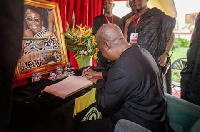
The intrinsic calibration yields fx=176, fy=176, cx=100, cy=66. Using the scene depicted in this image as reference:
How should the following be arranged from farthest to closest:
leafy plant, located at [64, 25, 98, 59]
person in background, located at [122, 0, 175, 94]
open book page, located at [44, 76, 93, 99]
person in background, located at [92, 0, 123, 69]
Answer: person in background, located at [92, 0, 123, 69], person in background, located at [122, 0, 175, 94], leafy plant, located at [64, 25, 98, 59], open book page, located at [44, 76, 93, 99]

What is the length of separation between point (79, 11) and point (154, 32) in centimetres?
124

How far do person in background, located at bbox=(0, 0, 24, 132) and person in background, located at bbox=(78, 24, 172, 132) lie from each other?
715mm

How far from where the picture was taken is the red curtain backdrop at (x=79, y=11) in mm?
2461

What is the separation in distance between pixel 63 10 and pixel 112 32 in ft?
4.88

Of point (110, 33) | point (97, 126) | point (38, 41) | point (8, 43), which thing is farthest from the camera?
point (38, 41)

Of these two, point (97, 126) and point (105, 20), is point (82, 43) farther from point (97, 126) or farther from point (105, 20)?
point (105, 20)

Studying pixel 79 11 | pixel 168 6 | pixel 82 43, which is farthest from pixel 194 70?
pixel 168 6

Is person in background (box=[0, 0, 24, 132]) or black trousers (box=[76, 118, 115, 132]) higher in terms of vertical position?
person in background (box=[0, 0, 24, 132])

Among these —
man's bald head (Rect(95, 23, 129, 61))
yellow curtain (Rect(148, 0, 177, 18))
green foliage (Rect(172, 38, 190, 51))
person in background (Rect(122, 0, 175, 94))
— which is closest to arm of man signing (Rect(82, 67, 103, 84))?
man's bald head (Rect(95, 23, 129, 61))

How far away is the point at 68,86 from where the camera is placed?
1.43 m

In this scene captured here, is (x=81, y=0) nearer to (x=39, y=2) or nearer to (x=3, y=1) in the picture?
(x=39, y=2)

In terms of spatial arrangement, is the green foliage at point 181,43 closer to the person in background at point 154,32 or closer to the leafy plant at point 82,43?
the person in background at point 154,32

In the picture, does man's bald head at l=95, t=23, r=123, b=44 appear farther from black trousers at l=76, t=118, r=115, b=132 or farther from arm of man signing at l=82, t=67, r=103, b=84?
black trousers at l=76, t=118, r=115, b=132

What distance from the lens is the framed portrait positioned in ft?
4.97
